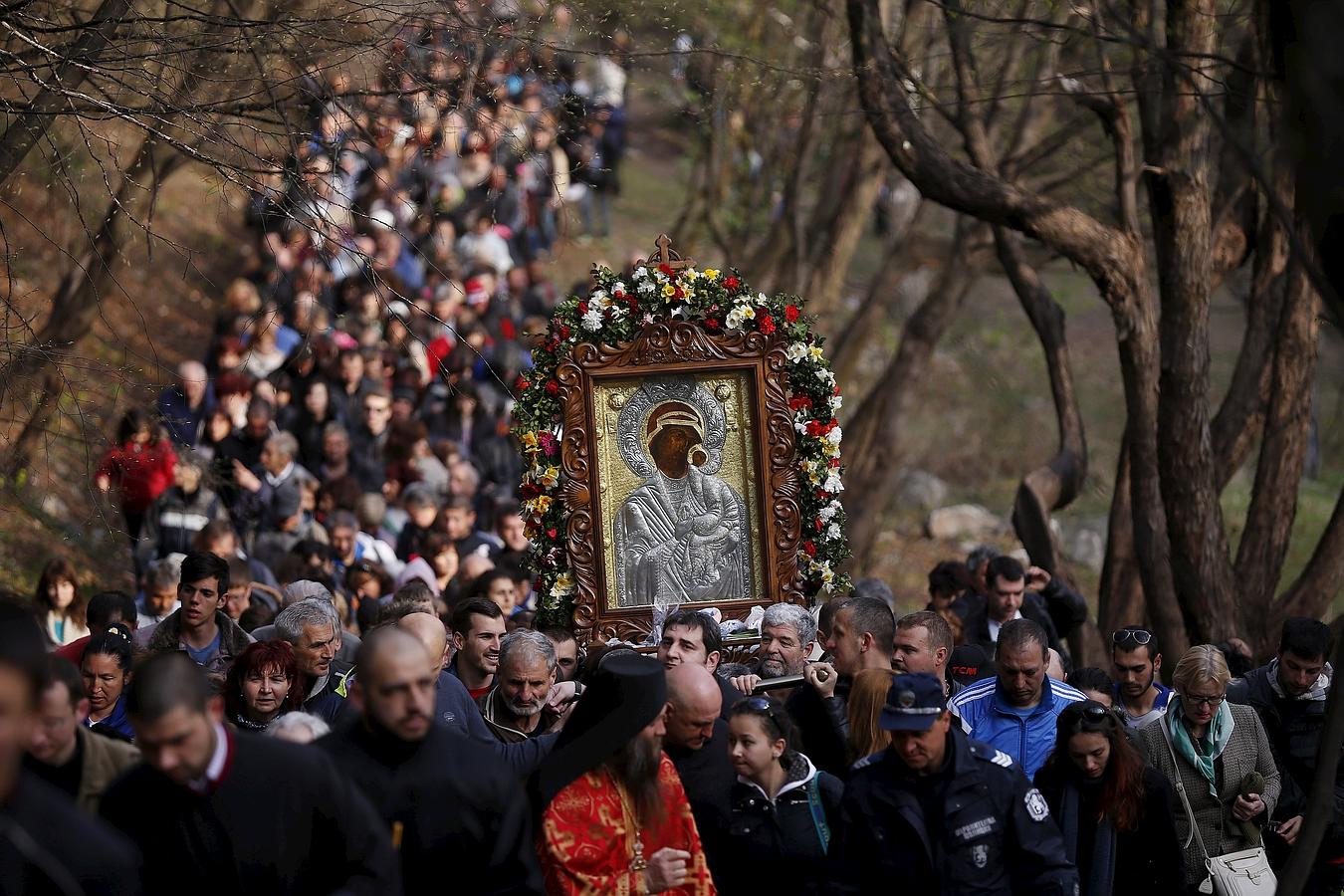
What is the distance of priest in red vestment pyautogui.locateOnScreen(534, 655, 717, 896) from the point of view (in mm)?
6539

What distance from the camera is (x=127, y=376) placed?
379 inches

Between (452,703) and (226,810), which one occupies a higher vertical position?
(452,703)

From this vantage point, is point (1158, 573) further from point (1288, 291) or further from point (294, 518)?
point (294, 518)

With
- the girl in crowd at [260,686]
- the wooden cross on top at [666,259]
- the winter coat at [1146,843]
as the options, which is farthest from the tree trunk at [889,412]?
the winter coat at [1146,843]

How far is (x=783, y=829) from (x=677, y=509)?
13.9 ft

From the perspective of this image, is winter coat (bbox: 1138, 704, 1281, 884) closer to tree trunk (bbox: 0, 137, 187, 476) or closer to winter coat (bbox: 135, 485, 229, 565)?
tree trunk (bbox: 0, 137, 187, 476)

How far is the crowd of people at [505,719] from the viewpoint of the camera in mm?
5406

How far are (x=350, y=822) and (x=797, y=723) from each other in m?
3.14

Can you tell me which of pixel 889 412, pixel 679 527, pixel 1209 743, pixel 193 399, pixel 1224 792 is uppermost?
pixel 889 412

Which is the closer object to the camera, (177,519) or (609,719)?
(609,719)

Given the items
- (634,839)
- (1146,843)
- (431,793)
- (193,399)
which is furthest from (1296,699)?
(193,399)

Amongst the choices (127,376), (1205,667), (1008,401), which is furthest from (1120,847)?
(1008,401)

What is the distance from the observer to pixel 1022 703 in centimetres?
843

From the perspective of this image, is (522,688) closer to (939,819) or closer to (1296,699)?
(939,819)
